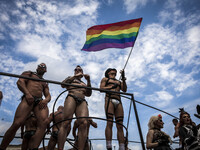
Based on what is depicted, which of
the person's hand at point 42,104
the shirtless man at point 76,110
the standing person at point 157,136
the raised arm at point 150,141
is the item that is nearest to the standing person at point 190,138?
the standing person at point 157,136

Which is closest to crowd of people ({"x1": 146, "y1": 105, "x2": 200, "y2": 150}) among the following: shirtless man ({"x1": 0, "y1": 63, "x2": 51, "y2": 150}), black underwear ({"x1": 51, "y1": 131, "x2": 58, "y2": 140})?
shirtless man ({"x1": 0, "y1": 63, "x2": 51, "y2": 150})

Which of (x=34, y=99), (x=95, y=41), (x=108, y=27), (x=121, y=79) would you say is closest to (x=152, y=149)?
(x=121, y=79)

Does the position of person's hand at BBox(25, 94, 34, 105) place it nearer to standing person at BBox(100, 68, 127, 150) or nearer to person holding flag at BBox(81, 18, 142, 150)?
standing person at BBox(100, 68, 127, 150)

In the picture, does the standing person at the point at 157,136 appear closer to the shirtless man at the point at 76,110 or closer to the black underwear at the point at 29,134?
the shirtless man at the point at 76,110

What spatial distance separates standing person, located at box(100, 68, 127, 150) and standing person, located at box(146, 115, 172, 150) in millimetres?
713

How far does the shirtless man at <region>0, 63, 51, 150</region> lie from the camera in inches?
145

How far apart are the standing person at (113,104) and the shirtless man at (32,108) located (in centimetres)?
162

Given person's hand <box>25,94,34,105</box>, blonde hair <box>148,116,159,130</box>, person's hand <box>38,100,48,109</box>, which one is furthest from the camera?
blonde hair <box>148,116,159,130</box>

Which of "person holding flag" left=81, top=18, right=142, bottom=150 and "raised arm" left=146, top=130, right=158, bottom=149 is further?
"person holding flag" left=81, top=18, right=142, bottom=150

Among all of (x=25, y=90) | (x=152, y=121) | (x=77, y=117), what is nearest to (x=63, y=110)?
(x=77, y=117)

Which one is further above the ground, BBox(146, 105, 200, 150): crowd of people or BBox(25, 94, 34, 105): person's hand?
BBox(25, 94, 34, 105): person's hand

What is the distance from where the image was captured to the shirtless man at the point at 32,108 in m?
3.68

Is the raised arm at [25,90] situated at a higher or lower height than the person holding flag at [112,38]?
lower

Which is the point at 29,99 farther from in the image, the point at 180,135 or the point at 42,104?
the point at 180,135
